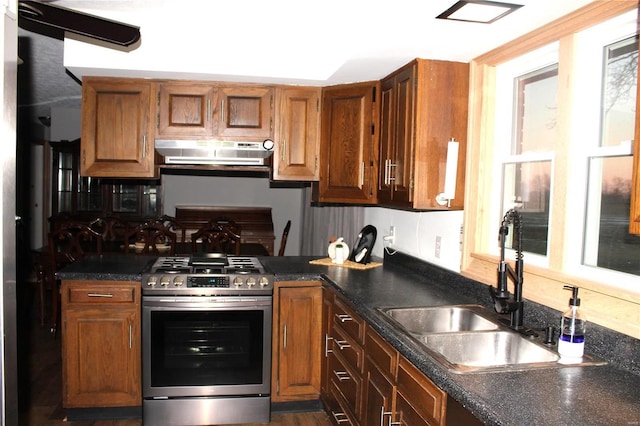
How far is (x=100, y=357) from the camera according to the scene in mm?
3033

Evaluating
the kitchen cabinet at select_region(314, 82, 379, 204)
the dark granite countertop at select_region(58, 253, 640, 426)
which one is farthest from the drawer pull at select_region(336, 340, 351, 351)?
the kitchen cabinet at select_region(314, 82, 379, 204)

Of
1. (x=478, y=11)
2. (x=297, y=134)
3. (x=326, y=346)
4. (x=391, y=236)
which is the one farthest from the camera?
(x=391, y=236)

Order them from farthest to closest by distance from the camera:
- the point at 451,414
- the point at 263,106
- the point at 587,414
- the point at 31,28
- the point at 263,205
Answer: the point at 263,205, the point at 263,106, the point at 31,28, the point at 451,414, the point at 587,414

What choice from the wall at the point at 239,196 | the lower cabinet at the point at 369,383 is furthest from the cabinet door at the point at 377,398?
the wall at the point at 239,196

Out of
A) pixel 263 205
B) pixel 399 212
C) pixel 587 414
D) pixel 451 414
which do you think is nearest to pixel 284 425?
pixel 399 212

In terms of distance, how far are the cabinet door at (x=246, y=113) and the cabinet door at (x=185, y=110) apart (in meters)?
0.07

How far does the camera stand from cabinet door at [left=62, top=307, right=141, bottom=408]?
301 cm

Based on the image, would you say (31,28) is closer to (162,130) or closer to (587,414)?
(162,130)

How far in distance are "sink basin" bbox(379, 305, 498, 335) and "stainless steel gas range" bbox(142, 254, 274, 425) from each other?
104 centimetres

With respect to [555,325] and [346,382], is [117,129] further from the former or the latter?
[555,325]

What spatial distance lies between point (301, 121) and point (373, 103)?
1.92 ft

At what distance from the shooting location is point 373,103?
10.6 ft

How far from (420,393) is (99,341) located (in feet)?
6.68

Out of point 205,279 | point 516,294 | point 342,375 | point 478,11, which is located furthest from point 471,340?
point 205,279
